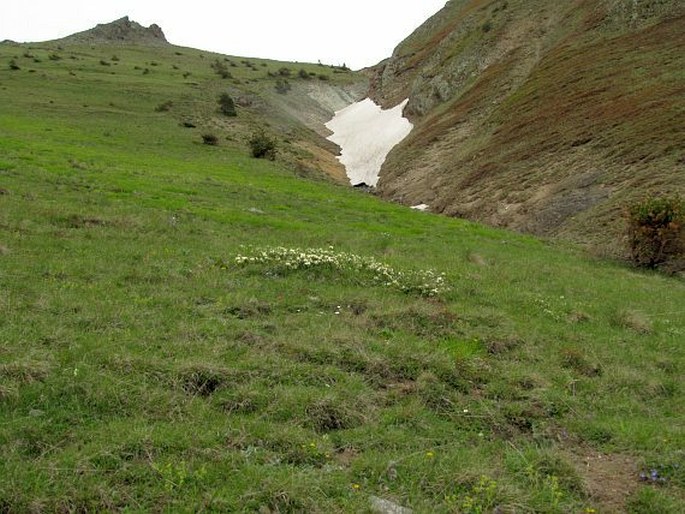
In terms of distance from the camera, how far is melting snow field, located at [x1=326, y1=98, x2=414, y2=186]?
209ft

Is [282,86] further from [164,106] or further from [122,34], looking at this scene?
[122,34]

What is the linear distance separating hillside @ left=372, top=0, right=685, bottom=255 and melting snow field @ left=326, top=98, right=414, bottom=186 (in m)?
2.92

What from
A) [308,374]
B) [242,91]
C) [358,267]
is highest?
[242,91]

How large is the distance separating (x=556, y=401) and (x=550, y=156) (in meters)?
32.9

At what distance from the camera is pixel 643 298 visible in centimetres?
1966

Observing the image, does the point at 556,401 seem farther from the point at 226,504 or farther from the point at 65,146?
the point at 65,146

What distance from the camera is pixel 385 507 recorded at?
6.67 metres

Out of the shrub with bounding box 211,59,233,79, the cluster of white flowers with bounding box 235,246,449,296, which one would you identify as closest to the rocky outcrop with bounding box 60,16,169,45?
the shrub with bounding box 211,59,233,79

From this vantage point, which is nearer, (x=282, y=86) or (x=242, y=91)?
(x=242, y=91)

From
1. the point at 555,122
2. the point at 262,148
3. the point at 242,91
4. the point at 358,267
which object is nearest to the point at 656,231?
the point at 358,267

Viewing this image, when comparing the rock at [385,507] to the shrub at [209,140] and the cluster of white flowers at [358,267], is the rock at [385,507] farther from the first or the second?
the shrub at [209,140]

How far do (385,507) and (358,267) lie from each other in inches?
412

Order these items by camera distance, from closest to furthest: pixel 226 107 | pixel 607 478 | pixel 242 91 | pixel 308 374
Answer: pixel 607 478, pixel 308 374, pixel 226 107, pixel 242 91

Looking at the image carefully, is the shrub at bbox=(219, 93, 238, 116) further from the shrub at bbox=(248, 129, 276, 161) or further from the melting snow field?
the shrub at bbox=(248, 129, 276, 161)
